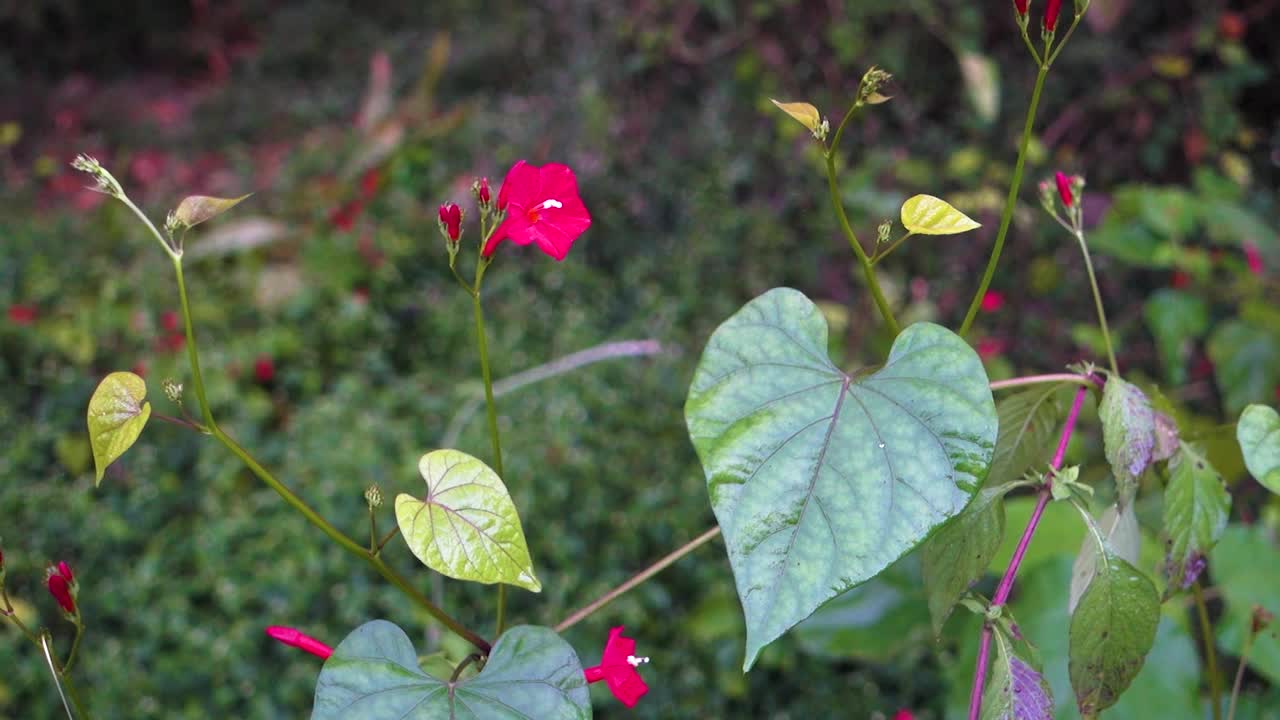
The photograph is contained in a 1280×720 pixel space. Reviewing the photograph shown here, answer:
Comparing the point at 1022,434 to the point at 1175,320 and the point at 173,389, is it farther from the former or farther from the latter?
the point at 1175,320

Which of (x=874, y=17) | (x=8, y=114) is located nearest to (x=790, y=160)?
(x=874, y=17)

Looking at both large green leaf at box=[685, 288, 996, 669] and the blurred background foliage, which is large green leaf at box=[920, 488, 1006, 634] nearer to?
large green leaf at box=[685, 288, 996, 669]

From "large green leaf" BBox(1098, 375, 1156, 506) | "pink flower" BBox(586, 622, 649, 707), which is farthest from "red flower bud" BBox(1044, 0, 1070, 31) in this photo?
"pink flower" BBox(586, 622, 649, 707)

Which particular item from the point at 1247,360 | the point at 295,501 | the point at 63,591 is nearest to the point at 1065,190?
the point at 295,501

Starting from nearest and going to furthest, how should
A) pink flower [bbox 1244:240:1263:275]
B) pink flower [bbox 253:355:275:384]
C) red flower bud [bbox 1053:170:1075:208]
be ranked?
red flower bud [bbox 1053:170:1075:208] < pink flower [bbox 1244:240:1263:275] < pink flower [bbox 253:355:275:384]

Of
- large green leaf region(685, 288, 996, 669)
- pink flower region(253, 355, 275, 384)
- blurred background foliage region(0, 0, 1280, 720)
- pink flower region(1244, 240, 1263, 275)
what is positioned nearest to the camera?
large green leaf region(685, 288, 996, 669)

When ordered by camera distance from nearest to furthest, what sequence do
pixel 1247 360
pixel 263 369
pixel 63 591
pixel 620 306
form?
pixel 63 591 → pixel 1247 360 → pixel 263 369 → pixel 620 306

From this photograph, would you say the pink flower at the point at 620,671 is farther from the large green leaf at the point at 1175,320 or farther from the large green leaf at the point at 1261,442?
the large green leaf at the point at 1175,320
